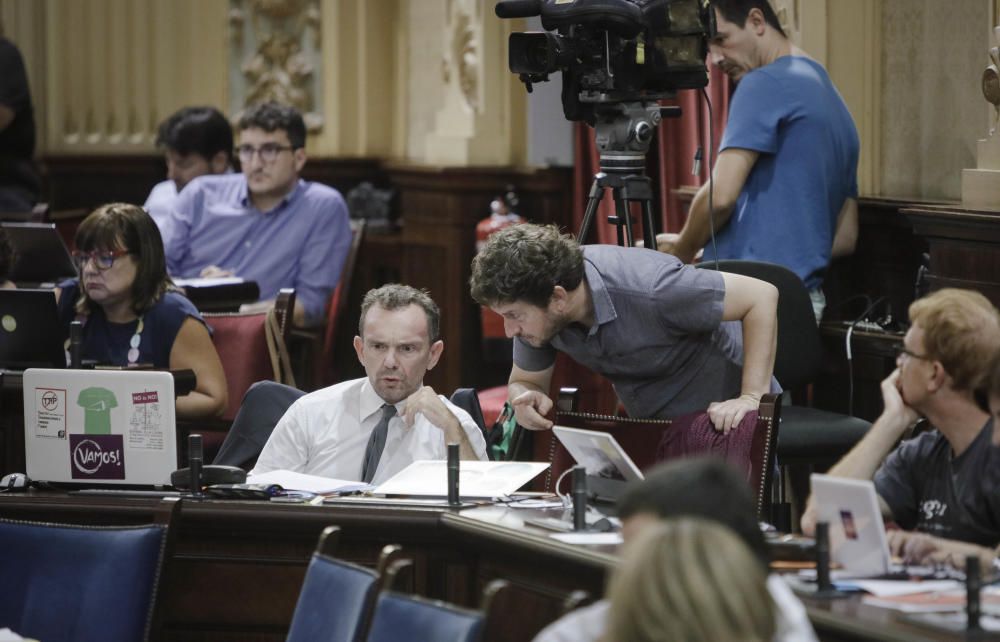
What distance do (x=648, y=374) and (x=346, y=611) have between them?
4.17 ft

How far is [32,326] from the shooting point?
15.6 ft

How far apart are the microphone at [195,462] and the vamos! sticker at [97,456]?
0.50ft

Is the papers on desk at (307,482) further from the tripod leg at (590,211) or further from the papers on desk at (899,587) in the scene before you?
the papers on desk at (899,587)

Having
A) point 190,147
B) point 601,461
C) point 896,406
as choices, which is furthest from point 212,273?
point 896,406

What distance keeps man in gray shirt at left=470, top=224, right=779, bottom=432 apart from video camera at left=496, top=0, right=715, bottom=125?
2.94ft

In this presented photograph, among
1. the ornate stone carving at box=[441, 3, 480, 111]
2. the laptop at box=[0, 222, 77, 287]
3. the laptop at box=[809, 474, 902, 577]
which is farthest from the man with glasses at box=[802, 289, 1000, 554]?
the ornate stone carving at box=[441, 3, 480, 111]

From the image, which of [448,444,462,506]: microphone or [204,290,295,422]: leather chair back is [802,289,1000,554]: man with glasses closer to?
[448,444,462,506]: microphone

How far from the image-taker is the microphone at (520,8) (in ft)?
15.1

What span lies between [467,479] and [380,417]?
1.40 ft

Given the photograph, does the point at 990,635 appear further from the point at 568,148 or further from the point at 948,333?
the point at 568,148

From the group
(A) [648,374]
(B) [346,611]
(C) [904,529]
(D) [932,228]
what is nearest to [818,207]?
(D) [932,228]

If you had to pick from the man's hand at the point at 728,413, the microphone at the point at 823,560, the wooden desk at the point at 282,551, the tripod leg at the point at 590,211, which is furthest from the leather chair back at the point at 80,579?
the tripod leg at the point at 590,211

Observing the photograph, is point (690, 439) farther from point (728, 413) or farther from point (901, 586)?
point (901, 586)

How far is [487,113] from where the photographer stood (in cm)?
757
